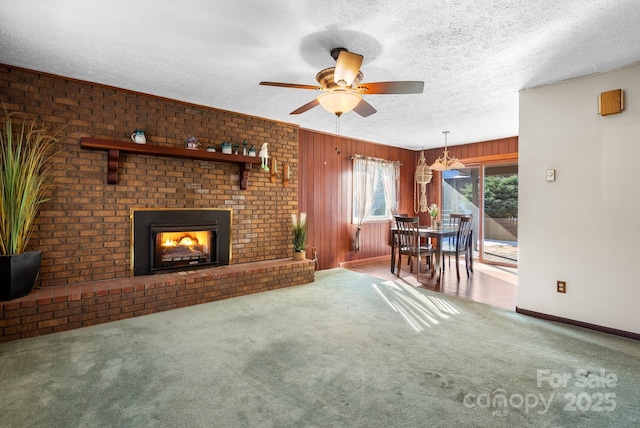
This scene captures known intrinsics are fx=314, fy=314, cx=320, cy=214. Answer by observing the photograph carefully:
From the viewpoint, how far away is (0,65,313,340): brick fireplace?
9.66 feet

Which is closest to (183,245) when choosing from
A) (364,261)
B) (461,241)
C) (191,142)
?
(191,142)

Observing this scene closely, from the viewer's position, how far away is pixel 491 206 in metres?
6.12

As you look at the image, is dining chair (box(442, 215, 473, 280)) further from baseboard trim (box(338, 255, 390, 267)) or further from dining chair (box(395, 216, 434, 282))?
baseboard trim (box(338, 255, 390, 267))

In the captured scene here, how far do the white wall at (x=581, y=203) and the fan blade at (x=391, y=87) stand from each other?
1.81m

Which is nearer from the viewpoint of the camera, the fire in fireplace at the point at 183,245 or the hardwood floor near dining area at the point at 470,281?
the fire in fireplace at the point at 183,245

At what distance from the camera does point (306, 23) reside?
2139mm

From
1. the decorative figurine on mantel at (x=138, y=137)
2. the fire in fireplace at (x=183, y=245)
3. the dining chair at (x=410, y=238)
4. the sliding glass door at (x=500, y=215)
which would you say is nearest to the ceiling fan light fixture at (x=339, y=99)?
the decorative figurine on mantel at (x=138, y=137)

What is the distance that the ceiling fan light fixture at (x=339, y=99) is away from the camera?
2.23m

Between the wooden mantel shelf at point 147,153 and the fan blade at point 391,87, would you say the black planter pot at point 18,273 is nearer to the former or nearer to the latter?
the wooden mantel shelf at point 147,153

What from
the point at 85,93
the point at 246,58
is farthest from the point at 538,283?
the point at 85,93

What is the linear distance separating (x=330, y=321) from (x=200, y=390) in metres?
1.41

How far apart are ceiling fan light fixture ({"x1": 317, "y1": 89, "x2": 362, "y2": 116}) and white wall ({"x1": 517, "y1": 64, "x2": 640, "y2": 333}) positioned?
2199 mm

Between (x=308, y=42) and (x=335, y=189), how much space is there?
3481 millimetres

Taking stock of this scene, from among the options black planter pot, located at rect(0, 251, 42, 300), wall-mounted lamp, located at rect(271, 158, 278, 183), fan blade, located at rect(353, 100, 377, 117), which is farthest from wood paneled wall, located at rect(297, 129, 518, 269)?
black planter pot, located at rect(0, 251, 42, 300)
